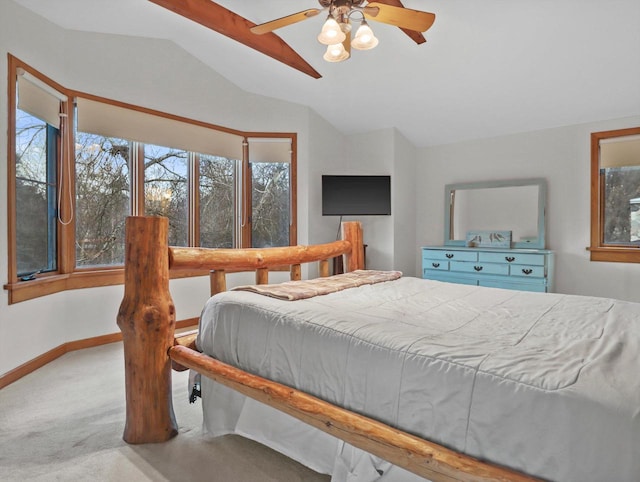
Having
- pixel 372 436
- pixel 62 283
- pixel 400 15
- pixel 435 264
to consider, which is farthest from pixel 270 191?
pixel 372 436

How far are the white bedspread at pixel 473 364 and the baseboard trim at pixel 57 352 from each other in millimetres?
1656

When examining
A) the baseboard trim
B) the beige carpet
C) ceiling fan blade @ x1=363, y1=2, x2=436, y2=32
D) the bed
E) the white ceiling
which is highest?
the white ceiling

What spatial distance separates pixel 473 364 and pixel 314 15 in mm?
2075

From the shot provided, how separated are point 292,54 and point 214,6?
2.86 ft

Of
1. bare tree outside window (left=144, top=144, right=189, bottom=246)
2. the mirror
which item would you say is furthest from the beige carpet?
the mirror

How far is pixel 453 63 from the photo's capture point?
3455mm

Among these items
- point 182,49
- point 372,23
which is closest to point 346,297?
point 372,23

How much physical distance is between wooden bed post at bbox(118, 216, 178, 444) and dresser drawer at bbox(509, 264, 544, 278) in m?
3.35

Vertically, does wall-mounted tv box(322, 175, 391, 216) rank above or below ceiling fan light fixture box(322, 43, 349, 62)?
below

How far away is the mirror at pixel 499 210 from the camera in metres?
4.04

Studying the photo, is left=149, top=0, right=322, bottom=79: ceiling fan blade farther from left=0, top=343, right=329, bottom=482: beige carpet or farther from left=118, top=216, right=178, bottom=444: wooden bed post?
left=0, top=343, right=329, bottom=482: beige carpet

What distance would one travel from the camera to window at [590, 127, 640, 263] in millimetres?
3602

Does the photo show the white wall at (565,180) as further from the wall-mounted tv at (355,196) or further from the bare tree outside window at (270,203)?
the bare tree outside window at (270,203)

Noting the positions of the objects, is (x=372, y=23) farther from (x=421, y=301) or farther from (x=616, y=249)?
(x=616, y=249)
